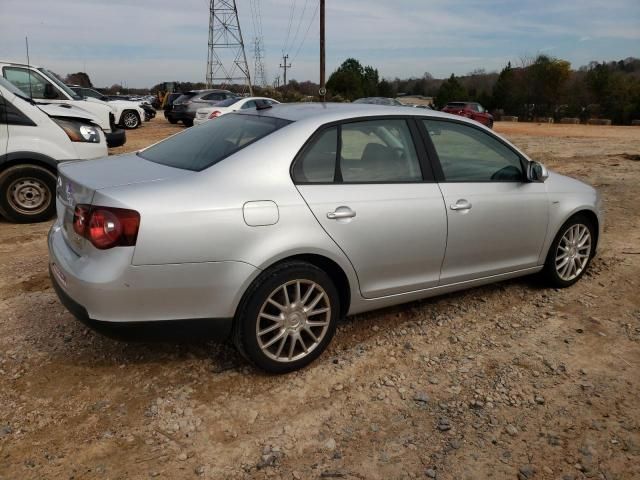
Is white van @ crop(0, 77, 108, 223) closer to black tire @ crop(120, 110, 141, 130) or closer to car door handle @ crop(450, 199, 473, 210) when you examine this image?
car door handle @ crop(450, 199, 473, 210)

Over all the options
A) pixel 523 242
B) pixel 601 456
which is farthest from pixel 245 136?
pixel 601 456

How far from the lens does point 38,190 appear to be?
21.3 feet

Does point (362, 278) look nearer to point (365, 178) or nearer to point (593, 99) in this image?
point (365, 178)

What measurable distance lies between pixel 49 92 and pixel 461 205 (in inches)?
359

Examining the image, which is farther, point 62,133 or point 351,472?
point 62,133

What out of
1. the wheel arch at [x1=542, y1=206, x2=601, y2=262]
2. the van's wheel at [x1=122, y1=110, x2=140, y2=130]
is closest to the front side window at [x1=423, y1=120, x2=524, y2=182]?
the wheel arch at [x1=542, y1=206, x2=601, y2=262]

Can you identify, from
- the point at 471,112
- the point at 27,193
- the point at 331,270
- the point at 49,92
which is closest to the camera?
the point at 331,270

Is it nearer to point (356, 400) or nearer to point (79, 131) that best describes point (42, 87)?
point (79, 131)

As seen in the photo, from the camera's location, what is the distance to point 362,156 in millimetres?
3393

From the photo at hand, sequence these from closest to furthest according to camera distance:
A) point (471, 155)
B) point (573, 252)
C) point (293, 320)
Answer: point (293, 320)
point (471, 155)
point (573, 252)

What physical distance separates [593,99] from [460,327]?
4565 centimetres

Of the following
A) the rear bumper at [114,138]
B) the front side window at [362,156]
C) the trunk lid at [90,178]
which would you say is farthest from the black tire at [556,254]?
the rear bumper at [114,138]

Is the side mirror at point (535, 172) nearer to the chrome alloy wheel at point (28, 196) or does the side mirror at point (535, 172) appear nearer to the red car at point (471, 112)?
the chrome alloy wheel at point (28, 196)

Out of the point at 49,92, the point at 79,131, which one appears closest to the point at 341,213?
the point at 79,131
